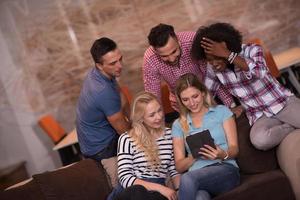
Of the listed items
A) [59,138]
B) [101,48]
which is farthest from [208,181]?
[59,138]

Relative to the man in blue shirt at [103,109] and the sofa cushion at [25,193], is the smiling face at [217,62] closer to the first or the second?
the man in blue shirt at [103,109]

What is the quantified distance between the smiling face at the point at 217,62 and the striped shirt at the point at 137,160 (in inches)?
20.6

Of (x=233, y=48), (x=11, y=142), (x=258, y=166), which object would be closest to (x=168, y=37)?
(x=233, y=48)

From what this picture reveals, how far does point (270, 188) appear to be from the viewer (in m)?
2.34

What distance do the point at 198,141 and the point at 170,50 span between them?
623 mm

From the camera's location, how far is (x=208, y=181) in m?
2.27

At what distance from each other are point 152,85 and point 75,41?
277 cm

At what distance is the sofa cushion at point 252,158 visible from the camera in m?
2.48

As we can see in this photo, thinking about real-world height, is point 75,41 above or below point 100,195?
above

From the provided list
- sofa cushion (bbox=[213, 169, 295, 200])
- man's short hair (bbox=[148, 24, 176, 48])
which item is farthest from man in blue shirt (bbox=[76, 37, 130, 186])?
sofa cushion (bbox=[213, 169, 295, 200])

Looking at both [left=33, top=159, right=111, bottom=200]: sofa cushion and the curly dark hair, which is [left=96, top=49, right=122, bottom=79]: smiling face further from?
[left=33, top=159, right=111, bottom=200]: sofa cushion

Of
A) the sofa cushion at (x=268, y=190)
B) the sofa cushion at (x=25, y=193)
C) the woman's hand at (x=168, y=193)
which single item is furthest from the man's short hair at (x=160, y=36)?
the sofa cushion at (x=25, y=193)

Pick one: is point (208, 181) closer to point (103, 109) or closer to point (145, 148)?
point (145, 148)

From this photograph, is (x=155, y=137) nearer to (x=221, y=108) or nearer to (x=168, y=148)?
(x=168, y=148)
